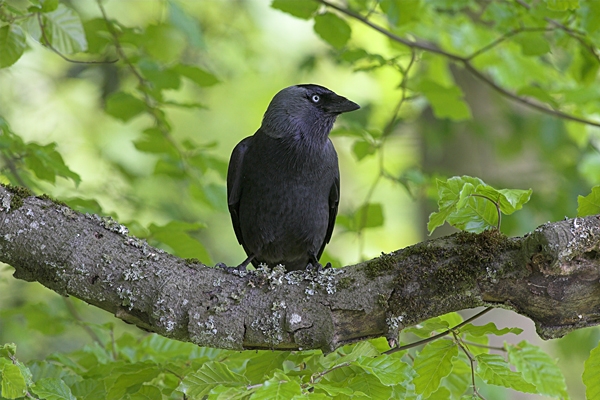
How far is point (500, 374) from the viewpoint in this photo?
2141mm

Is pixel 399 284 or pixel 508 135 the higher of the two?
pixel 399 284

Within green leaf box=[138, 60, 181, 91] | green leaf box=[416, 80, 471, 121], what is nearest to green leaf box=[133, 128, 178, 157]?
green leaf box=[138, 60, 181, 91]

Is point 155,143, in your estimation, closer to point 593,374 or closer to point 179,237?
point 179,237

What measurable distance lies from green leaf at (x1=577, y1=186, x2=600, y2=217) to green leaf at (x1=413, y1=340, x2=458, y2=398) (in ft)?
2.23

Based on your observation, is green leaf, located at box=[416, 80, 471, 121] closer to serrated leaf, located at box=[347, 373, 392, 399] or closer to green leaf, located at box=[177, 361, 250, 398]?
serrated leaf, located at box=[347, 373, 392, 399]

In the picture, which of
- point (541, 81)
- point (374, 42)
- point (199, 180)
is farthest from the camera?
point (374, 42)

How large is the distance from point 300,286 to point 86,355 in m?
1.18

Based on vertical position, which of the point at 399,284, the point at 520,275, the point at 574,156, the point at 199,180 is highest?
the point at 520,275

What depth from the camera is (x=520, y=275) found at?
6.90 ft

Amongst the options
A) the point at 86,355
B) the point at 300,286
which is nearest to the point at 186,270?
the point at 300,286

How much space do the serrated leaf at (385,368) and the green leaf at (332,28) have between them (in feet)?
6.48

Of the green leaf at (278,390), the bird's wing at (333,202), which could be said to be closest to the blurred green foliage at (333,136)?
the green leaf at (278,390)

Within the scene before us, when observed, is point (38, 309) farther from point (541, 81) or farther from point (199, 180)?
point (541, 81)

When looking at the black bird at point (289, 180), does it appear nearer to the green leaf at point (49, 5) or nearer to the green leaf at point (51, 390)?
the green leaf at point (49, 5)
